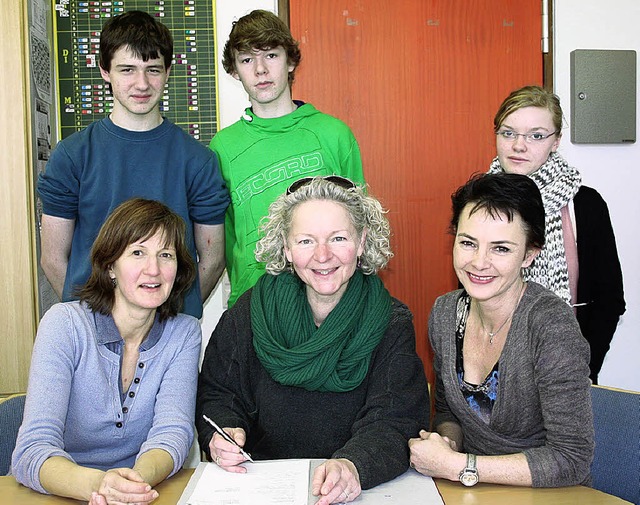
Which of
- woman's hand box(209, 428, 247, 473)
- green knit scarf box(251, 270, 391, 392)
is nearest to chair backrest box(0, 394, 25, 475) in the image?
woman's hand box(209, 428, 247, 473)

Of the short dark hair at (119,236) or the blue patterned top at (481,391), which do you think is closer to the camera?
the blue patterned top at (481,391)

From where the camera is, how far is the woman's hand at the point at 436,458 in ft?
5.01

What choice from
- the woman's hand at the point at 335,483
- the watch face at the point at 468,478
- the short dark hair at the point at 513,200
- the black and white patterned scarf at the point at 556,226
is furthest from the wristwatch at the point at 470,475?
the black and white patterned scarf at the point at 556,226

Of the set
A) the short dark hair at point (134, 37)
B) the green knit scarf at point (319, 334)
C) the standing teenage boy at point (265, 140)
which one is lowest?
the green knit scarf at point (319, 334)

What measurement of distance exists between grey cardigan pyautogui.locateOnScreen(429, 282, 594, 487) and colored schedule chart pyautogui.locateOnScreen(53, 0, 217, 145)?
6.44 feet

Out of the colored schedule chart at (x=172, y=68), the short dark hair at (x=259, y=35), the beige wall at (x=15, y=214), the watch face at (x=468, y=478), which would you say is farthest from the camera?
the colored schedule chart at (x=172, y=68)

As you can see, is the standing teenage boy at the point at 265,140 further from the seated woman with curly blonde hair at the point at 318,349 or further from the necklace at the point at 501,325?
the necklace at the point at 501,325

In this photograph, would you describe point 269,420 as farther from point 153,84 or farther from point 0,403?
point 153,84

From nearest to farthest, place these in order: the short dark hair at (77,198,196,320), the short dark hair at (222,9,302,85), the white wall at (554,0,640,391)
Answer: the short dark hair at (77,198,196,320) → the short dark hair at (222,9,302,85) → the white wall at (554,0,640,391)

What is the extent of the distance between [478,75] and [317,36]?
84cm

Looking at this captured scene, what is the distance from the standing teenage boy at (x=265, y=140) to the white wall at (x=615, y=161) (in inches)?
60.8

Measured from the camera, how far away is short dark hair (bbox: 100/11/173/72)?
2201 millimetres

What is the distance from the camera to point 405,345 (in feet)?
6.09

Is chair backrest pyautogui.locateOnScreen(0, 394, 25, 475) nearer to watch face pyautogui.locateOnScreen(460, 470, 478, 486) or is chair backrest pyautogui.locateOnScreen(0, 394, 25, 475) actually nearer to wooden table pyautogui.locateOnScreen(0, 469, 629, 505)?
wooden table pyautogui.locateOnScreen(0, 469, 629, 505)
